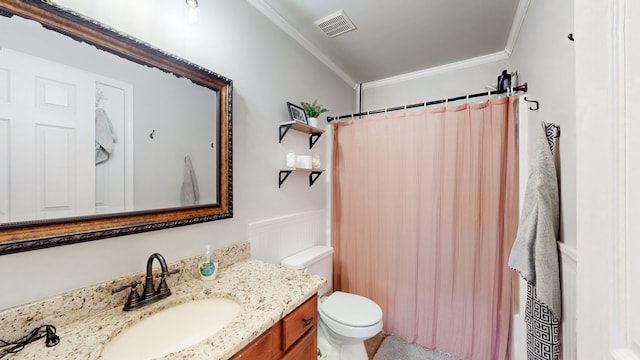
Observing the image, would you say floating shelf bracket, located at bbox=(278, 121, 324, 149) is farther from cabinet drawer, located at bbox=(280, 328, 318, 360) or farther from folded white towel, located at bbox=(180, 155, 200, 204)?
cabinet drawer, located at bbox=(280, 328, 318, 360)

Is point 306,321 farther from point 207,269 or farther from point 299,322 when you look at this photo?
point 207,269

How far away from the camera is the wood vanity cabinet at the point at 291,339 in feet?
2.60

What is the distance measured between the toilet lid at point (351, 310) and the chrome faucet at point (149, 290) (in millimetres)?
1003

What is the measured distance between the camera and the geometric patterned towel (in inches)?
37.4

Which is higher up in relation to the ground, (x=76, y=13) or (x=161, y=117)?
(x=76, y=13)

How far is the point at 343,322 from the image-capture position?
148cm

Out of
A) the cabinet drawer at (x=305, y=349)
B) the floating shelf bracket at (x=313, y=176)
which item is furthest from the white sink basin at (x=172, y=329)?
the floating shelf bracket at (x=313, y=176)

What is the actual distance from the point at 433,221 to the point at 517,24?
4.75 ft

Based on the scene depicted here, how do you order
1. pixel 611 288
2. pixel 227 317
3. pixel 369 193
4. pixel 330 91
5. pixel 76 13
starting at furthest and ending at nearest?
pixel 330 91, pixel 369 193, pixel 227 317, pixel 76 13, pixel 611 288

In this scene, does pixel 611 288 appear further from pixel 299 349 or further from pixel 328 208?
pixel 328 208

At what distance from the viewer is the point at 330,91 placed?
89.7 inches

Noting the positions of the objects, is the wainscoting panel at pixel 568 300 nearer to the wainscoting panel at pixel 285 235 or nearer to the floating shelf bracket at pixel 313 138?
the wainscoting panel at pixel 285 235

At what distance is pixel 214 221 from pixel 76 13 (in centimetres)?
94

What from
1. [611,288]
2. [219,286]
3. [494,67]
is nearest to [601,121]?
[611,288]
